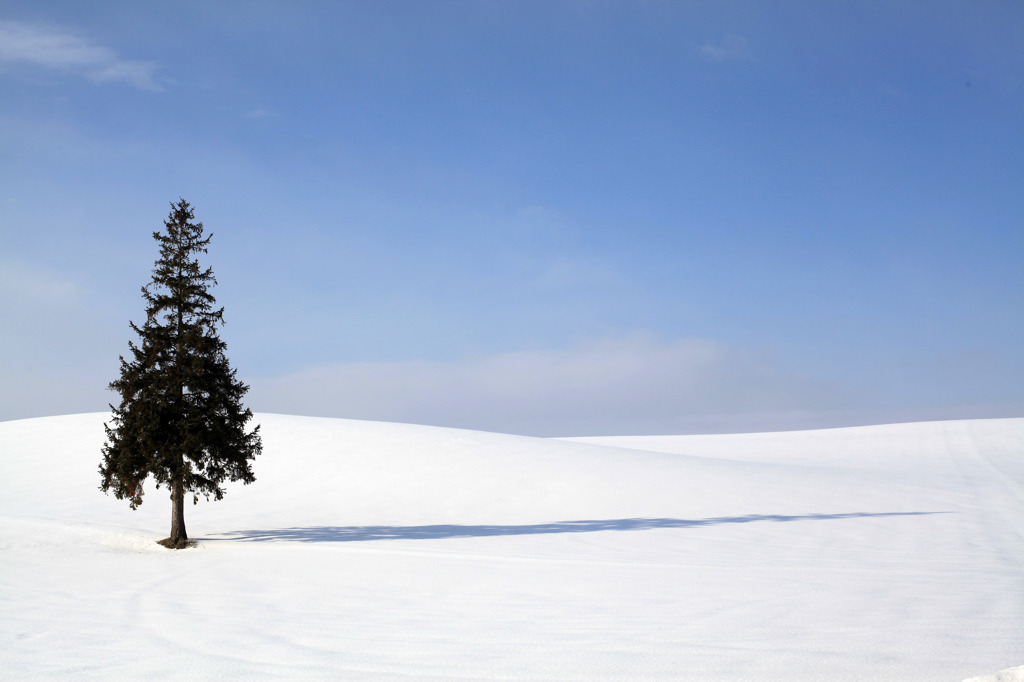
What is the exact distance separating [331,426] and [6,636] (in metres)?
35.4

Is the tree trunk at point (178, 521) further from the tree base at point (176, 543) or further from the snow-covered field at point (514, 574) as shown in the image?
the snow-covered field at point (514, 574)

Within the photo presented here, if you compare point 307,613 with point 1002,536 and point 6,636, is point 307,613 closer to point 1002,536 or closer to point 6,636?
point 6,636

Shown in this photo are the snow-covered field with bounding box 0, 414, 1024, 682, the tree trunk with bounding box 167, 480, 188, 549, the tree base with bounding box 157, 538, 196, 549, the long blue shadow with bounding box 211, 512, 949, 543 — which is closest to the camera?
the snow-covered field with bounding box 0, 414, 1024, 682

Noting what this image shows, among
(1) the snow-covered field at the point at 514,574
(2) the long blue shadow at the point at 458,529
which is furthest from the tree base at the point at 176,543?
(2) the long blue shadow at the point at 458,529

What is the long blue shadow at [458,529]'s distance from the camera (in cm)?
2063

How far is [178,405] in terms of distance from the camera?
20141mm

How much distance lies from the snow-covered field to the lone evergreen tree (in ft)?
5.89

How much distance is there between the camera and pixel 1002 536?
19984 millimetres

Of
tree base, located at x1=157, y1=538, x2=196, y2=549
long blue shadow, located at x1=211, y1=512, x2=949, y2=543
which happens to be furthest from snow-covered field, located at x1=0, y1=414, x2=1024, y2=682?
tree base, located at x1=157, y1=538, x2=196, y2=549

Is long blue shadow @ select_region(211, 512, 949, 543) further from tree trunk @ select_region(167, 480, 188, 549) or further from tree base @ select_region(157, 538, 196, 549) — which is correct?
tree trunk @ select_region(167, 480, 188, 549)

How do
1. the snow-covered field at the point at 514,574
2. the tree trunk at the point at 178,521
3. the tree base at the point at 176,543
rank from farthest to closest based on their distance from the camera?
the tree trunk at the point at 178,521, the tree base at the point at 176,543, the snow-covered field at the point at 514,574

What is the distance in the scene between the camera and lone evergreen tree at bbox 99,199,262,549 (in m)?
19.7

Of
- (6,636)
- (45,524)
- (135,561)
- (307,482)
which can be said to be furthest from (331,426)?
(6,636)

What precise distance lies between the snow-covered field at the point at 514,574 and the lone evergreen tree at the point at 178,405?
180cm
